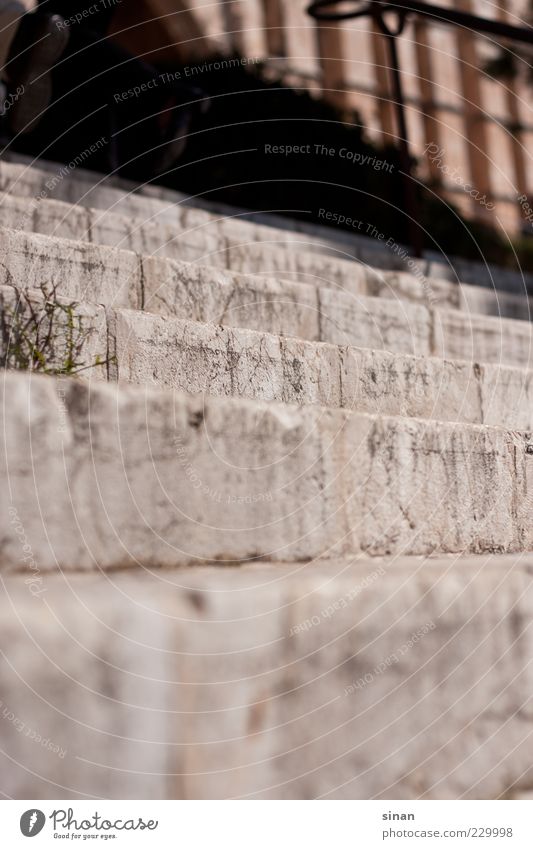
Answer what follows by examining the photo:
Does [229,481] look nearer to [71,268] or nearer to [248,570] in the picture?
[248,570]

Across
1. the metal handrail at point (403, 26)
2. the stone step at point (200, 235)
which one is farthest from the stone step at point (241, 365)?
the metal handrail at point (403, 26)

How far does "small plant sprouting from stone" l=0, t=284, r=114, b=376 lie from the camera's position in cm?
183

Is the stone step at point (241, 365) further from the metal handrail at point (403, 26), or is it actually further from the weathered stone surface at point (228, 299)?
the metal handrail at point (403, 26)

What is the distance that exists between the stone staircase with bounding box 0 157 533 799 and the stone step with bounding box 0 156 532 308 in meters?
0.96

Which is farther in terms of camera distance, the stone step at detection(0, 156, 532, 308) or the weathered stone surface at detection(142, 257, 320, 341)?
the stone step at detection(0, 156, 532, 308)

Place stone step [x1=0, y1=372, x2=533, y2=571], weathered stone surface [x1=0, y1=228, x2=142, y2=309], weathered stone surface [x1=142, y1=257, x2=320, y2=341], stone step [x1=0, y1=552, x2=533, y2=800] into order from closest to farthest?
stone step [x1=0, y1=552, x2=533, y2=800] → stone step [x1=0, y1=372, x2=533, y2=571] → weathered stone surface [x1=0, y1=228, x2=142, y2=309] → weathered stone surface [x1=142, y1=257, x2=320, y2=341]

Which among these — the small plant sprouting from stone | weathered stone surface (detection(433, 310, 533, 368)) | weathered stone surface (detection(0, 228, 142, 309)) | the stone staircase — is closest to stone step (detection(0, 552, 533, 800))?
the stone staircase

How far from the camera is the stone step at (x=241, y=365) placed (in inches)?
76.3

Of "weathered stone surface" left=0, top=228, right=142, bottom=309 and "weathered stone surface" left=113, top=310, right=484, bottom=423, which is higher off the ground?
"weathered stone surface" left=0, top=228, right=142, bottom=309
